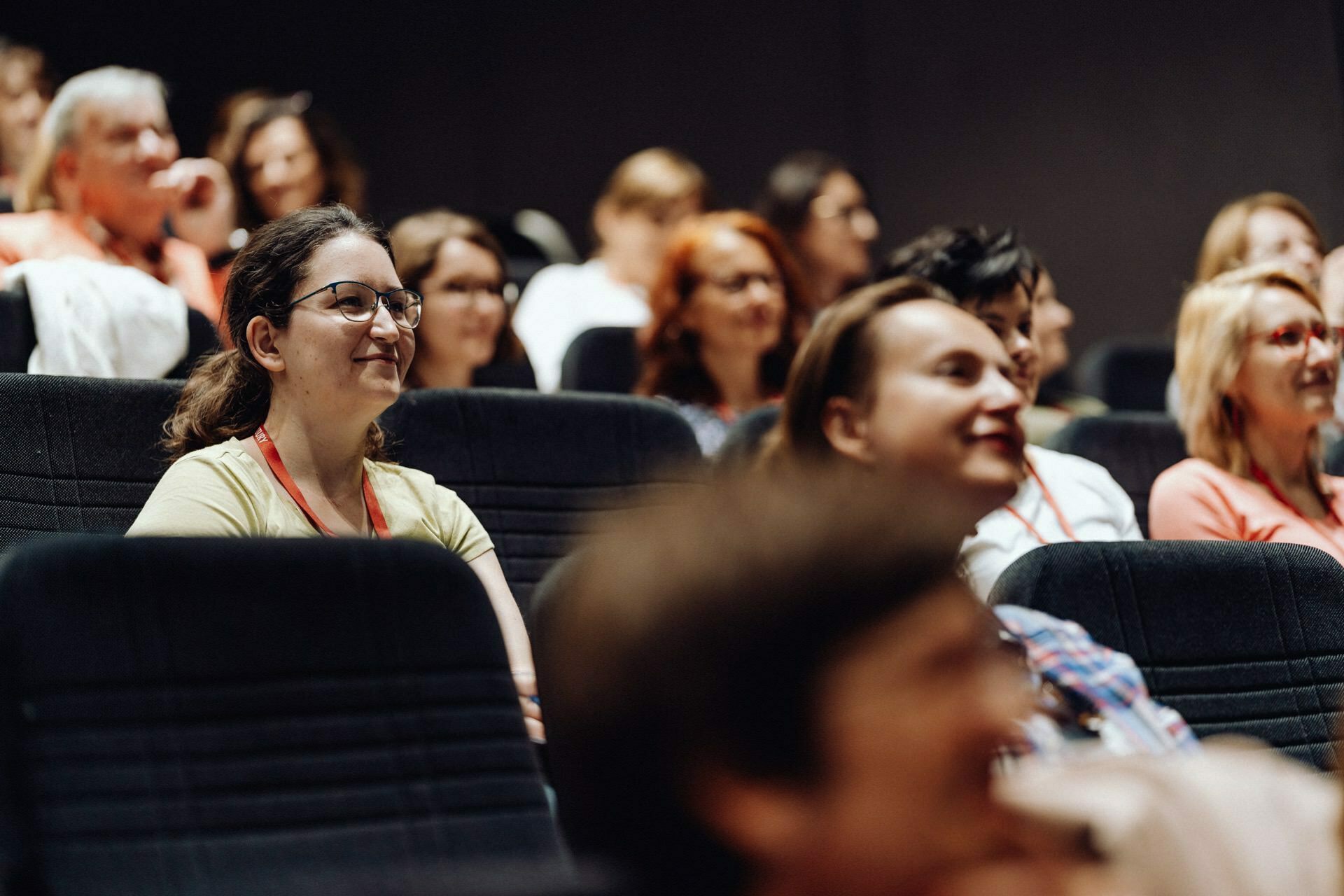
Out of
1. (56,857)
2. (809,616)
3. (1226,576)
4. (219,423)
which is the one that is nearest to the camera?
(809,616)

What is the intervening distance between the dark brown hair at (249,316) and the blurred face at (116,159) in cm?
78

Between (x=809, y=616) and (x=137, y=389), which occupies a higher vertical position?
(x=137, y=389)

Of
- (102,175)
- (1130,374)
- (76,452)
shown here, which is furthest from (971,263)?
(1130,374)

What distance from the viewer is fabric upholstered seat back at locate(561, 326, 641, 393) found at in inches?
121

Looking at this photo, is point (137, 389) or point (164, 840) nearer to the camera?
point (164, 840)

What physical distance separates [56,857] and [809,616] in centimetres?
71

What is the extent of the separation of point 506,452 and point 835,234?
1.90 m

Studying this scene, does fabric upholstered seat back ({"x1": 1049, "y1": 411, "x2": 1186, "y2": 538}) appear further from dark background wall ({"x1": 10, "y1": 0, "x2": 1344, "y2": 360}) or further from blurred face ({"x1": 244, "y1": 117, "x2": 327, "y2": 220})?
dark background wall ({"x1": 10, "y1": 0, "x2": 1344, "y2": 360})

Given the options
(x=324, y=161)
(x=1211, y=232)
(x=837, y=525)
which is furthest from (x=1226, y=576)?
(x=324, y=161)

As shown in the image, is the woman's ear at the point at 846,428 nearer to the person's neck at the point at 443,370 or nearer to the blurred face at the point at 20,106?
the person's neck at the point at 443,370

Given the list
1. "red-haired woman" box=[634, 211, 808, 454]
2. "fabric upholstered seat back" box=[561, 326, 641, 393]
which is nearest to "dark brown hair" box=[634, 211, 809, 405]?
"red-haired woman" box=[634, 211, 808, 454]

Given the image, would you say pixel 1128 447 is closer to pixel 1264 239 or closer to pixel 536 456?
pixel 1264 239

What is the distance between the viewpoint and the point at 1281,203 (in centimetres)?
317

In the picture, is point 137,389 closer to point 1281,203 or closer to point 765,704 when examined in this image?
point 765,704
